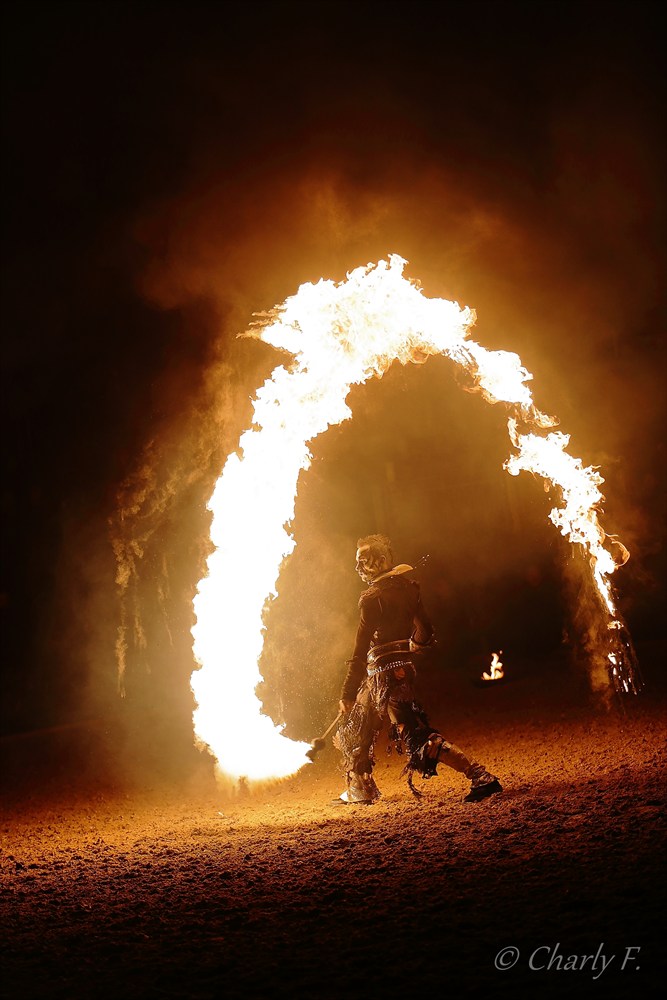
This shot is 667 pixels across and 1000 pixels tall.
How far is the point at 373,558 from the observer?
23.7 ft

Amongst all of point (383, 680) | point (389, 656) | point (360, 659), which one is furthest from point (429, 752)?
point (360, 659)

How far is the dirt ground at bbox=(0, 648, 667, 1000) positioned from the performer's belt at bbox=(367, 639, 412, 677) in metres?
1.08

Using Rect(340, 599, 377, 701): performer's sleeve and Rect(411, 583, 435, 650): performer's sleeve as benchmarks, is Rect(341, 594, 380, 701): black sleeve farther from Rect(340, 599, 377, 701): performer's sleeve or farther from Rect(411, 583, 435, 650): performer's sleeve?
Rect(411, 583, 435, 650): performer's sleeve

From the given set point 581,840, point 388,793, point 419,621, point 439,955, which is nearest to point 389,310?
point 419,621

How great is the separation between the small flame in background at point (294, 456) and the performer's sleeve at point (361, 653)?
1.06 m

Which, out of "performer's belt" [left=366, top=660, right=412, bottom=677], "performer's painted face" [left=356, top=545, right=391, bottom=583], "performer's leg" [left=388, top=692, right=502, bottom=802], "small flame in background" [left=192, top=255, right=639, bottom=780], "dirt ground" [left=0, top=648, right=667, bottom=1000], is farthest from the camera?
"small flame in background" [left=192, top=255, right=639, bottom=780]

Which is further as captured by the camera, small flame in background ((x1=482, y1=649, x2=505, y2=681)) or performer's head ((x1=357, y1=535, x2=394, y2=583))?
small flame in background ((x1=482, y1=649, x2=505, y2=681))

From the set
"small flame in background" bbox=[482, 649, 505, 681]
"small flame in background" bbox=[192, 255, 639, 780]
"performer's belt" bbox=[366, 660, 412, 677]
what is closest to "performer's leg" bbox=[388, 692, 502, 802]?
"performer's belt" bbox=[366, 660, 412, 677]

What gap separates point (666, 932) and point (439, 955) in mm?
929

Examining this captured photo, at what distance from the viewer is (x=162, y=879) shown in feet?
16.5

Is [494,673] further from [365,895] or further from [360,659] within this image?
[365,895]

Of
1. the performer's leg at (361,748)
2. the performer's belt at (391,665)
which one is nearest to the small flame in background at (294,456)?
the performer's leg at (361,748)

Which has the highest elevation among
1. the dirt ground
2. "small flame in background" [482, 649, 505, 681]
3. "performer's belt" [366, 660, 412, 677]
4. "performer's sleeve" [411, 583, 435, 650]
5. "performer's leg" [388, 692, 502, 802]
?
"small flame in background" [482, 649, 505, 681]

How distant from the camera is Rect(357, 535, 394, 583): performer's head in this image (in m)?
7.21
